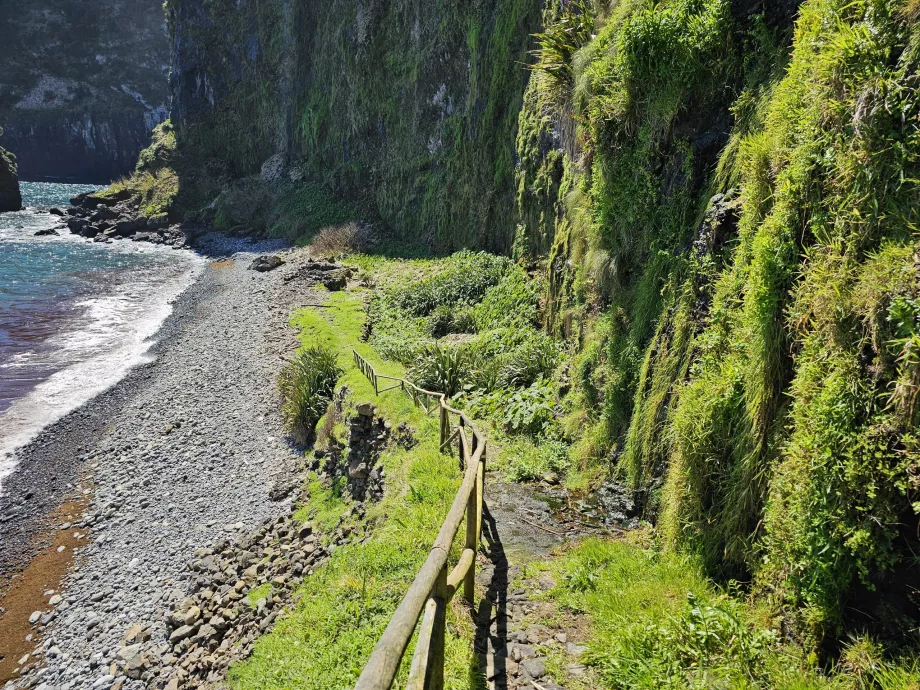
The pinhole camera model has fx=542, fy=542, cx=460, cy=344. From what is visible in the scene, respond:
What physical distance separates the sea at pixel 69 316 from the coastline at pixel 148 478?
52.1 inches

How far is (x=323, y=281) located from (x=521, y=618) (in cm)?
2578

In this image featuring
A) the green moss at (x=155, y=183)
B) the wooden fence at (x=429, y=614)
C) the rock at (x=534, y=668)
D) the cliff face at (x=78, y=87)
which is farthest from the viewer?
the cliff face at (x=78, y=87)

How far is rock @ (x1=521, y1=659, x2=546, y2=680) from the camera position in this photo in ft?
14.1

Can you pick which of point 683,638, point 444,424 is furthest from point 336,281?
point 683,638

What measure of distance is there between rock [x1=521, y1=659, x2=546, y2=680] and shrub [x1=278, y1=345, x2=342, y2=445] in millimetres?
10444

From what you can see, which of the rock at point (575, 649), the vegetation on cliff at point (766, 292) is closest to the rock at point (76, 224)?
the vegetation on cliff at point (766, 292)

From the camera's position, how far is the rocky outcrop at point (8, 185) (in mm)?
68438

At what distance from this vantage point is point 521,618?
5.03 meters

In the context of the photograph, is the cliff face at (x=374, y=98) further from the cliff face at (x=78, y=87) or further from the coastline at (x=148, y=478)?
the cliff face at (x=78, y=87)

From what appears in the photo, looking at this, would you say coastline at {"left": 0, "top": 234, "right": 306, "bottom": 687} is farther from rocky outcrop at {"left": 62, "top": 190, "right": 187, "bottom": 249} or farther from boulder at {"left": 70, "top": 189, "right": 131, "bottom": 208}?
boulder at {"left": 70, "top": 189, "right": 131, "bottom": 208}

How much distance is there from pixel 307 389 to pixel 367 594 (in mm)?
9472

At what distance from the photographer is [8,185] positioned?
228 feet

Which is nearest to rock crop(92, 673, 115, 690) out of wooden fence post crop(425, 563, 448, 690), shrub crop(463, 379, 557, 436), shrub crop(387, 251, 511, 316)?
shrub crop(463, 379, 557, 436)

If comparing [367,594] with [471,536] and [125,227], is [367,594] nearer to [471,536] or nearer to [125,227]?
[471,536]
